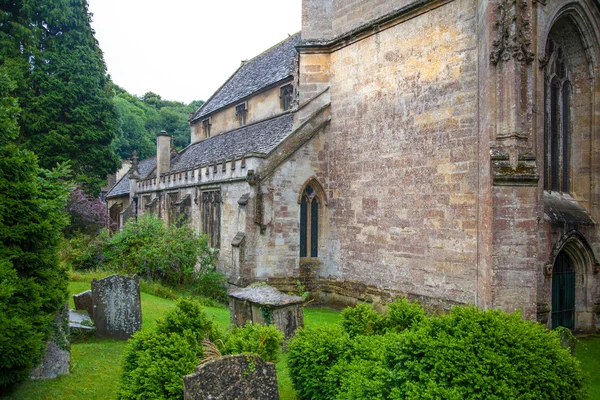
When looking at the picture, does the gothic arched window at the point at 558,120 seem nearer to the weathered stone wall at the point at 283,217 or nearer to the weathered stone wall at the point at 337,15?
the weathered stone wall at the point at 337,15

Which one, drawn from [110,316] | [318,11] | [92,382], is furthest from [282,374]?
[318,11]

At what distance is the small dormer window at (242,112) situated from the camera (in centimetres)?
2371

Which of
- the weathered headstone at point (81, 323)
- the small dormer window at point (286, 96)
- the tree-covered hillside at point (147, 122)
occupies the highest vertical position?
the tree-covered hillside at point (147, 122)

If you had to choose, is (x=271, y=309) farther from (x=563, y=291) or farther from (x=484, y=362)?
(x=563, y=291)

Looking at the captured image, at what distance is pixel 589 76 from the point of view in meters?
12.5

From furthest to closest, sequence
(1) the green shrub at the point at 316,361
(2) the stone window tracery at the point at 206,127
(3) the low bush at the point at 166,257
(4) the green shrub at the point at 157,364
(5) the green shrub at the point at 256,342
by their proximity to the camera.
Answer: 1. (2) the stone window tracery at the point at 206,127
2. (3) the low bush at the point at 166,257
3. (5) the green shrub at the point at 256,342
4. (1) the green shrub at the point at 316,361
5. (4) the green shrub at the point at 157,364

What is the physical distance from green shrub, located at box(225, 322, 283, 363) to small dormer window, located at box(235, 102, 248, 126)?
17984 millimetres

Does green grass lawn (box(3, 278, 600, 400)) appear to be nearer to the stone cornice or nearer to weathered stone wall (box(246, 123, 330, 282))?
weathered stone wall (box(246, 123, 330, 282))

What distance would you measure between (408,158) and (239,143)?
34.6 feet

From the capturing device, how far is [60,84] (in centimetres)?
2509

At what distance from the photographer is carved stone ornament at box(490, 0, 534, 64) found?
928cm

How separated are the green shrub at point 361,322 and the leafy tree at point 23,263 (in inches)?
176

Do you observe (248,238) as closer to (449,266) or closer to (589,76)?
(449,266)

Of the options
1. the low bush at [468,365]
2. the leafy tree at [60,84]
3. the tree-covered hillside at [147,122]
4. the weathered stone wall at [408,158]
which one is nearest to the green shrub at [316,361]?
the low bush at [468,365]
